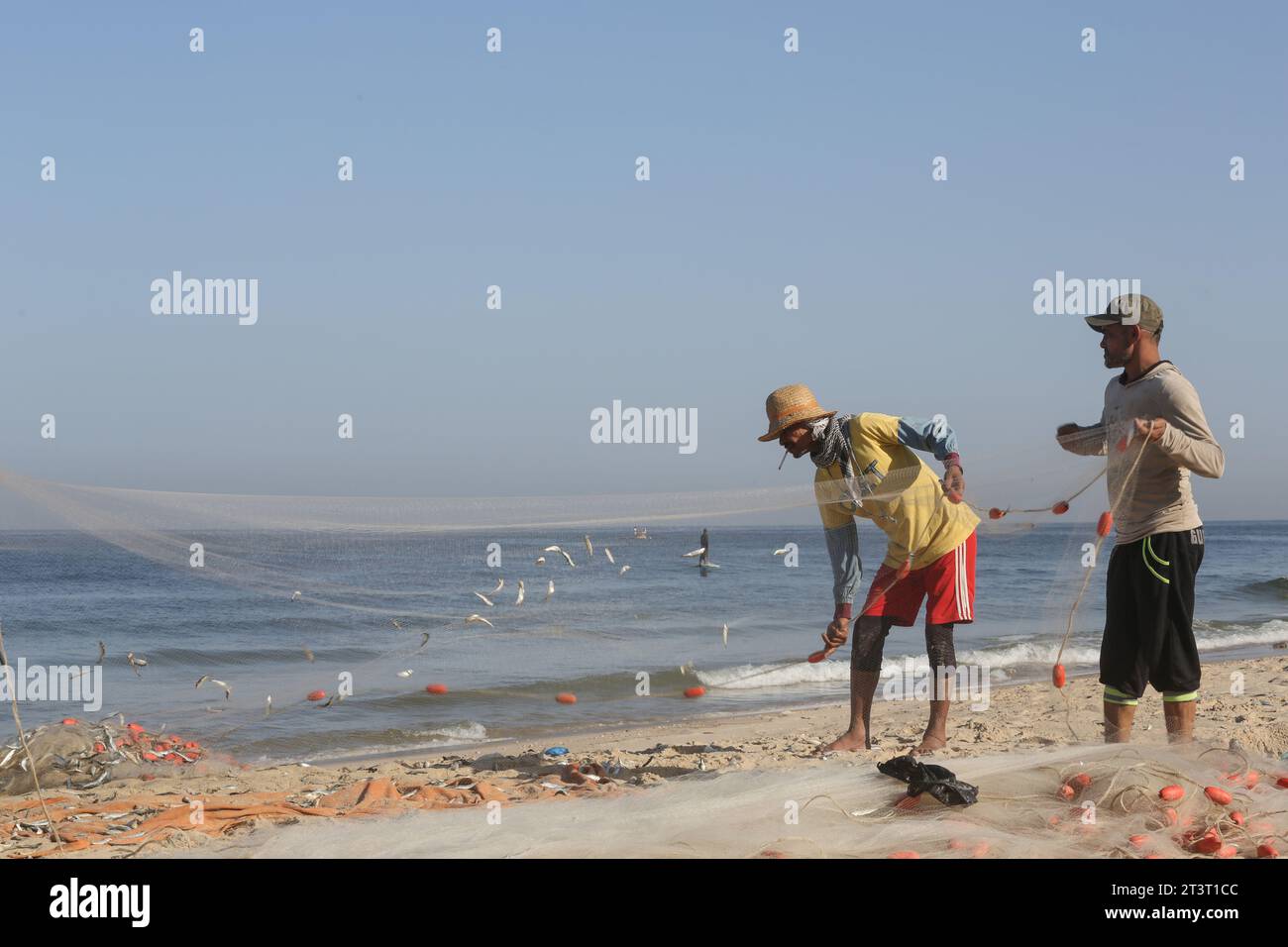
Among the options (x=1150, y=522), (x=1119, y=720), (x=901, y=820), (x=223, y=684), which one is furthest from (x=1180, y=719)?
(x=223, y=684)

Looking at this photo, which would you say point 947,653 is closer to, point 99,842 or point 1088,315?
point 1088,315

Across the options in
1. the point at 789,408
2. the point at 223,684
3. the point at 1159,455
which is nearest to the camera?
the point at 1159,455

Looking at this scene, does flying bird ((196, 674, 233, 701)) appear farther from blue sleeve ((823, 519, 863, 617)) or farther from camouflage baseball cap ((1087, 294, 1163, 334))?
camouflage baseball cap ((1087, 294, 1163, 334))

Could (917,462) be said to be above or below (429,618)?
above

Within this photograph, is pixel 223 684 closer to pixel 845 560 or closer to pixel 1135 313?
pixel 845 560

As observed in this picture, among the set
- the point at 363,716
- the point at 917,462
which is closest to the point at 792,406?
the point at 917,462

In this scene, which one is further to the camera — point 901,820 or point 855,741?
point 855,741

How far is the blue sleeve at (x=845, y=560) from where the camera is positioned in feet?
18.0

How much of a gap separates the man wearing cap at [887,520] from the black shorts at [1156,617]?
33.7 inches

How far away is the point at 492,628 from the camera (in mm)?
6105

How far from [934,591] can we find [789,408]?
1.16 m
